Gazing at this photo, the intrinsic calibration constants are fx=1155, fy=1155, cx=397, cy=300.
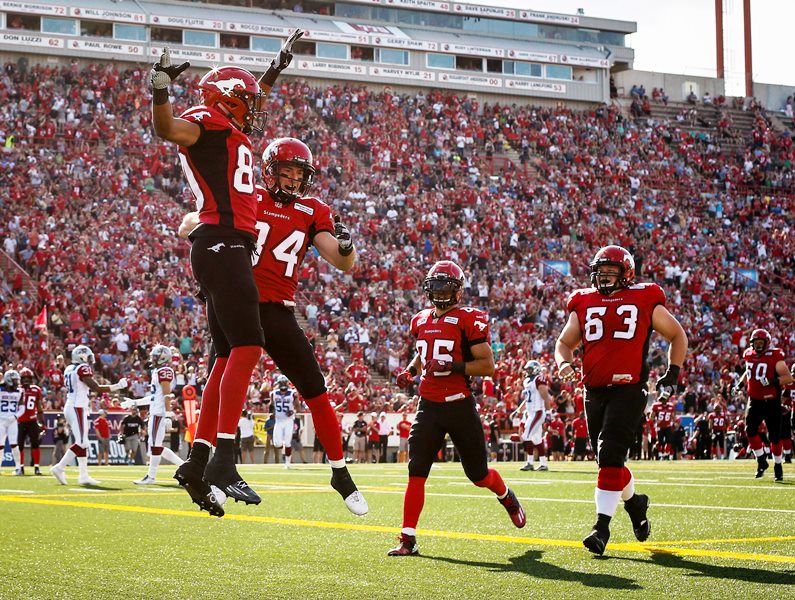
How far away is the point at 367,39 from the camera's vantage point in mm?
46125

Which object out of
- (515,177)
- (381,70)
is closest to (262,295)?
(515,177)

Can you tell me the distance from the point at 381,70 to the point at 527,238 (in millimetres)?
10609

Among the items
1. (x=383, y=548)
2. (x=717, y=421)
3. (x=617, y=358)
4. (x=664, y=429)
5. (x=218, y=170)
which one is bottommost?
(x=383, y=548)

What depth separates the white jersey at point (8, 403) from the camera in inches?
A: 806

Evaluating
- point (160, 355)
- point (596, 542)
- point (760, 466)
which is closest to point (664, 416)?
point (760, 466)

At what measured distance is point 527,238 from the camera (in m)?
39.2

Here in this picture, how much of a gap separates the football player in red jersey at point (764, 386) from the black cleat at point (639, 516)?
9.10 m

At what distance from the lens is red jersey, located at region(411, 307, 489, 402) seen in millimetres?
9203

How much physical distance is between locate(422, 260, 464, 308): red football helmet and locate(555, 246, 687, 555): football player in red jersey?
0.98 meters

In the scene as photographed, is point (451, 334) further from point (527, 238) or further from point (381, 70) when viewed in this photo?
point (381, 70)

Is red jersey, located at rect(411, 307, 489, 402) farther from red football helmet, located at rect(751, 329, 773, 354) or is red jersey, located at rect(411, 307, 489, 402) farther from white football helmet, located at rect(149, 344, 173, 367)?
red football helmet, located at rect(751, 329, 773, 354)

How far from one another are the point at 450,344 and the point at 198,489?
385 centimetres

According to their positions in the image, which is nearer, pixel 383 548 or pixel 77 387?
pixel 383 548

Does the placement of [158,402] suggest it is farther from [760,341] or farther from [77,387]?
[760,341]
